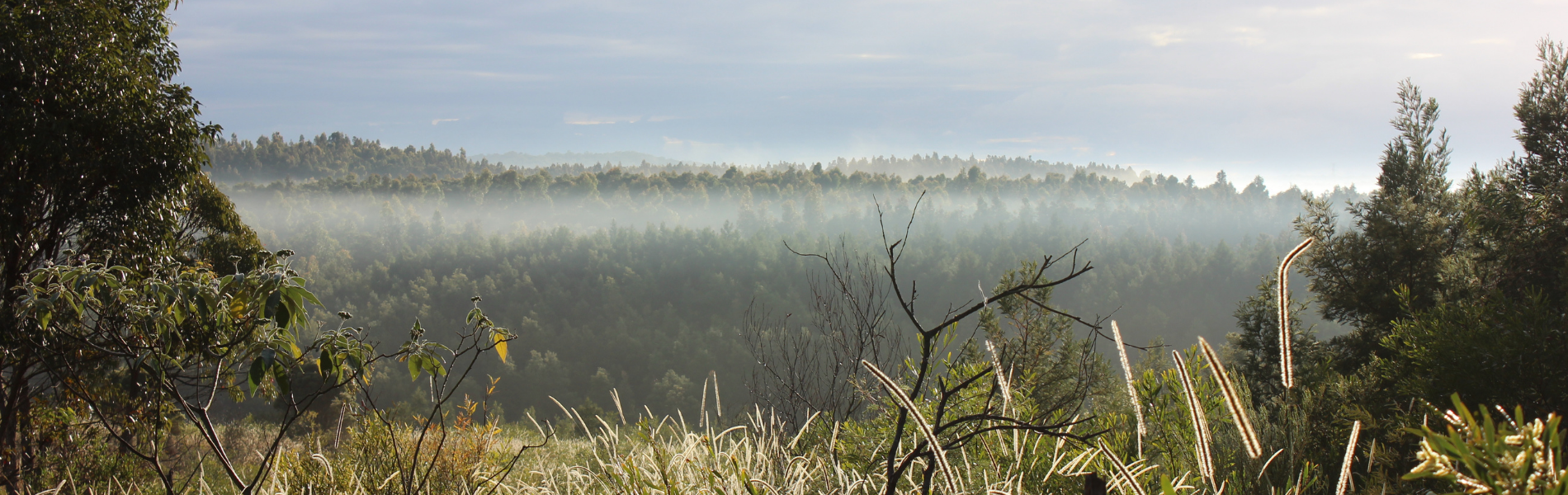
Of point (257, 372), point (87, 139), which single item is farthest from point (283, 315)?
point (87, 139)

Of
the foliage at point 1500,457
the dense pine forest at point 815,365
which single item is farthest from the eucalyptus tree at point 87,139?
the foliage at point 1500,457

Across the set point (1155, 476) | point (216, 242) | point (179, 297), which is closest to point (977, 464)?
point (1155, 476)

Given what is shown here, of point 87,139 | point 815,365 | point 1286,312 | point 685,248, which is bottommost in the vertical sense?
point 685,248

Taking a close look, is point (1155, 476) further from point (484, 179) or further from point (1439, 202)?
point (484, 179)

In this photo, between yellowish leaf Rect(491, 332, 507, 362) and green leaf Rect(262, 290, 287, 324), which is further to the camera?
yellowish leaf Rect(491, 332, 507, 362)

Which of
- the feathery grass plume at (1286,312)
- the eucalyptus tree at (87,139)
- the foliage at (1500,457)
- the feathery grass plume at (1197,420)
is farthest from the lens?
the eucalyptus tree at (87,139)

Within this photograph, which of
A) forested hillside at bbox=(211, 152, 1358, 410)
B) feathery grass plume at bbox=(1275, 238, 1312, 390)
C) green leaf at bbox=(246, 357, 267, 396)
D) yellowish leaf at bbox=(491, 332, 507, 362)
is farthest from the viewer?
forested hillside at bbox=(211, 152, 1358, 410)

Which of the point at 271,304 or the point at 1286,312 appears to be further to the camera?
the point at 271,304

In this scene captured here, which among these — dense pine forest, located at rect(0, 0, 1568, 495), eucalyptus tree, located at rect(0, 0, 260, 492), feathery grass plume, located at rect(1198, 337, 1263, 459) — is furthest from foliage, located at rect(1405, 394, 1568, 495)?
eucalyptus tree, located at rect(0, 0, 260, 492)

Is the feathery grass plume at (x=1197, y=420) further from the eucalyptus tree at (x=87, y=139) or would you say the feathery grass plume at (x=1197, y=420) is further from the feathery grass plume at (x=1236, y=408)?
the eucalyptus tree at (x=87, y=139)

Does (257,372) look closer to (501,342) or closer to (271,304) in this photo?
(271,304)

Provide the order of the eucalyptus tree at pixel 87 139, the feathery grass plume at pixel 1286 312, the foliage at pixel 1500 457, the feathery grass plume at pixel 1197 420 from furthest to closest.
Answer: the eucalyptus tree at pixel 87 139
the feathery grass plume at pixel 1197 420
the feathery grass plume at pixel 1286 312
the foliage at pixel 1500 457

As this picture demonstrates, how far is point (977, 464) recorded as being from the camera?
239 centimetres

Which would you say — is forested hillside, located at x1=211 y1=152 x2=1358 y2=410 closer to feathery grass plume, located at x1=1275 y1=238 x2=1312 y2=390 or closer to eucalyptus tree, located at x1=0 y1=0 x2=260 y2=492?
eucalyptus tree, located at x1=0 y1=0 x2=260 y2=492
